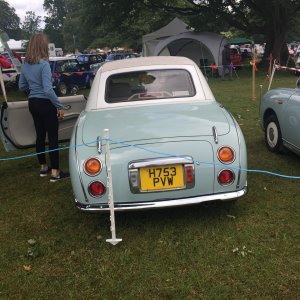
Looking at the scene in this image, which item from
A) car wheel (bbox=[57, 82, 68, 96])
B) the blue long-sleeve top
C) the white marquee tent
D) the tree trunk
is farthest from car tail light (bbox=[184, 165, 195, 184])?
the tree trunk

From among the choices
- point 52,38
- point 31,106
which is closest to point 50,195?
point 31,106

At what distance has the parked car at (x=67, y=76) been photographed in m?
15.8

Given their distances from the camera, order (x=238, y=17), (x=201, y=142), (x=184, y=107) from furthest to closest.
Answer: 1. (x=238, y=17)
2. (x=184, y=107)
3. (x=201, y=142)

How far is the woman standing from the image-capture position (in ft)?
14.7

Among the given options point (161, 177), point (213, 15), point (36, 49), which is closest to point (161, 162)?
point (161, 177)

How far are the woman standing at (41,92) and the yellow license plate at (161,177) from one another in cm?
182

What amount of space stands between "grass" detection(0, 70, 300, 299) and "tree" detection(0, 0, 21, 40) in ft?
357

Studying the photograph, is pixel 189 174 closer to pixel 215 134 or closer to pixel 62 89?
pixel 215 134

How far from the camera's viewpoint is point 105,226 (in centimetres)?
368

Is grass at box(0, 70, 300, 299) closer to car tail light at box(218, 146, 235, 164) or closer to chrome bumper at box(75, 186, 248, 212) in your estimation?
chrome bumper at box(75, 186, 248, 212)

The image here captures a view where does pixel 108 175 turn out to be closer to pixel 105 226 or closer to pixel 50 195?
pixel 105 226

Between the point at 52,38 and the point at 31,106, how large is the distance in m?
100.0

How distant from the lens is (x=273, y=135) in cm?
558

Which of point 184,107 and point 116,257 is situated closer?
point 116,257
